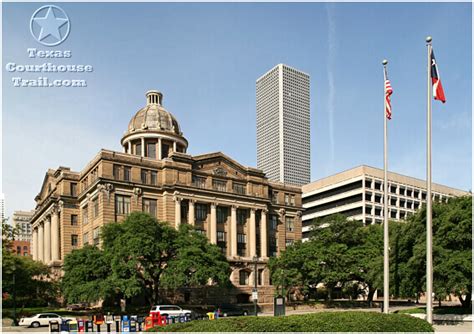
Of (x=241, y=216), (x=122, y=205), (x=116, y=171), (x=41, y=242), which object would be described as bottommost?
(x=41, y=242)

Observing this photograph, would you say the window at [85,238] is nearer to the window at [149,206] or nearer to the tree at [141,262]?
the window at [149,206]

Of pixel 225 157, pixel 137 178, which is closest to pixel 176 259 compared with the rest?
pixel 137 178

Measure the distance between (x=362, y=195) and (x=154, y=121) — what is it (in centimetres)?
5077

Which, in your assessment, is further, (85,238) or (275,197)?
(275,197)

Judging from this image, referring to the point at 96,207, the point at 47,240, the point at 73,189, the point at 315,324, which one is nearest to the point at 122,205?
the point at 96,207

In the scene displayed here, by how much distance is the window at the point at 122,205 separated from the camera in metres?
64.6

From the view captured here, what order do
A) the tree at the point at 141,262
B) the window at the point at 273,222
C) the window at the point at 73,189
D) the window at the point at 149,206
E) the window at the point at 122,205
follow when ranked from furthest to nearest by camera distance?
the window at the point at 273,222
the window at the point at 73,189
the window at the point at 149,206
the window at the point at 122,205
the tree at the point at 141,262

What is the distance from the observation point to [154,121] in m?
84.3

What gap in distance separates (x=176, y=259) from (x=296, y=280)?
18553mm

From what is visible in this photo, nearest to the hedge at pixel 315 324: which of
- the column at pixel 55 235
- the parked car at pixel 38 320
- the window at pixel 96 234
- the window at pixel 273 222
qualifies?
the parked car at pixel 38 320

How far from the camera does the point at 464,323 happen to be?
3428 centimetres

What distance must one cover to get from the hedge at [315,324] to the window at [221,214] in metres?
51.8

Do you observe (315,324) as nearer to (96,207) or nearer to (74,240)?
(96,207)

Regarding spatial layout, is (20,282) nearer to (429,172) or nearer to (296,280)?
(296,280)
